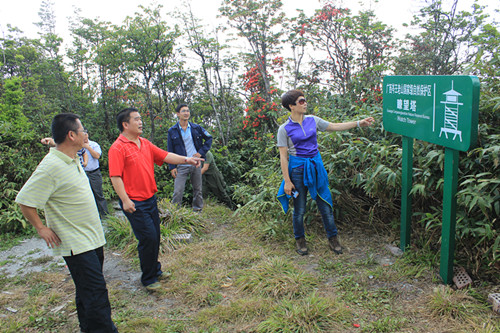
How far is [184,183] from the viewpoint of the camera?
20.2ft

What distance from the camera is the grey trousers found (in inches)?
238

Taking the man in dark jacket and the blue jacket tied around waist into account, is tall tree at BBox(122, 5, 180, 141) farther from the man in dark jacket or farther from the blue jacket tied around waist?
the blue jacket tied around waist

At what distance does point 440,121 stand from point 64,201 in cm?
310

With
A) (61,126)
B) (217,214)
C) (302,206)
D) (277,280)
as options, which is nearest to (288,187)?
(302,206)

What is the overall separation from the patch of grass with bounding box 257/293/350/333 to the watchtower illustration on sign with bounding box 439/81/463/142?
67.5 inches

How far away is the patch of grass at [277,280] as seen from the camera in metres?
3.42

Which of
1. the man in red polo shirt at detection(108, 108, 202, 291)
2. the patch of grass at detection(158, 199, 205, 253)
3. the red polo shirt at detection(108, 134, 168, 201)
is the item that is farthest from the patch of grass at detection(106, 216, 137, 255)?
the red polo shirt at detection(108, 134, 168, 201)

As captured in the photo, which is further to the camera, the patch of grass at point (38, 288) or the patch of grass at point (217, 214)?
the patch of grass at point (217, 214)

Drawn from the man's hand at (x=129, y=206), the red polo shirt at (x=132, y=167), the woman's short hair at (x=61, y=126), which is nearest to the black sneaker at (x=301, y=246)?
the red polo shirt at (x=132, y=167)

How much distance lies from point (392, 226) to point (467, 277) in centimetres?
121

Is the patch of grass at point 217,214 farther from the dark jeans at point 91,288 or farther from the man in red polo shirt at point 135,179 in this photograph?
the dark jeans at point 91,288

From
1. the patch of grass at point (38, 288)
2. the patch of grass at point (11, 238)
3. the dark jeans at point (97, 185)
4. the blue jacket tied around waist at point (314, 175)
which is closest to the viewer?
the patch of grass at point (38, 288)

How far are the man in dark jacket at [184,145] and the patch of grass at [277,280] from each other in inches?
99.7

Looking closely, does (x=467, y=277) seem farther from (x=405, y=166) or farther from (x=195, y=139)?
(x=195, y=139)
